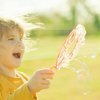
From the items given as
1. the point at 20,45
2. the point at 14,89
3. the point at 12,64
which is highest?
the point at 20,45

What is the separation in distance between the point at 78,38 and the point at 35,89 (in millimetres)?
520

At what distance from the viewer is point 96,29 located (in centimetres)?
3956

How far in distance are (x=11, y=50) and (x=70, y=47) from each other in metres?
0.37

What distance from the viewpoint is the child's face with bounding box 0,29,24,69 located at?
3.56 meters

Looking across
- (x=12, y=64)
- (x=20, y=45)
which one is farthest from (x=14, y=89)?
(x=20, y=45)

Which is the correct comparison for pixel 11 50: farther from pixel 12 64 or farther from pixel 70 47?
pixel 70 47

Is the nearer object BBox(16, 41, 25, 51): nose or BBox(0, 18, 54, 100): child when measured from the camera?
BBox(0, 18, 54, 100): child

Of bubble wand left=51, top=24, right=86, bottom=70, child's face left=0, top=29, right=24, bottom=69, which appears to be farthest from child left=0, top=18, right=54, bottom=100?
bubble wand left=51, top=24, right=86, bottom=70

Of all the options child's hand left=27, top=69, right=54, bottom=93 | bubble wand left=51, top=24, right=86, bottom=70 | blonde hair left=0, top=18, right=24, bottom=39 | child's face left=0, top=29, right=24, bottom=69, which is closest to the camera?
child's hand left=27, top=69, right=54, bottom=93

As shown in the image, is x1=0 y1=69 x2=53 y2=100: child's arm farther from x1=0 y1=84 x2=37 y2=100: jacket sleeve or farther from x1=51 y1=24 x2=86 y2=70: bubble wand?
x1=51 y1=24 x2=86 y2=70: bubble wand

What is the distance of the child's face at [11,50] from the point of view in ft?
11.7

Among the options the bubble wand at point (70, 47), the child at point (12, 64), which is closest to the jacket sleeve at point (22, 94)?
the child at point (12, 64)

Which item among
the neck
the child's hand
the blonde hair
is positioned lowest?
the neck

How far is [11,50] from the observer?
3.59m
